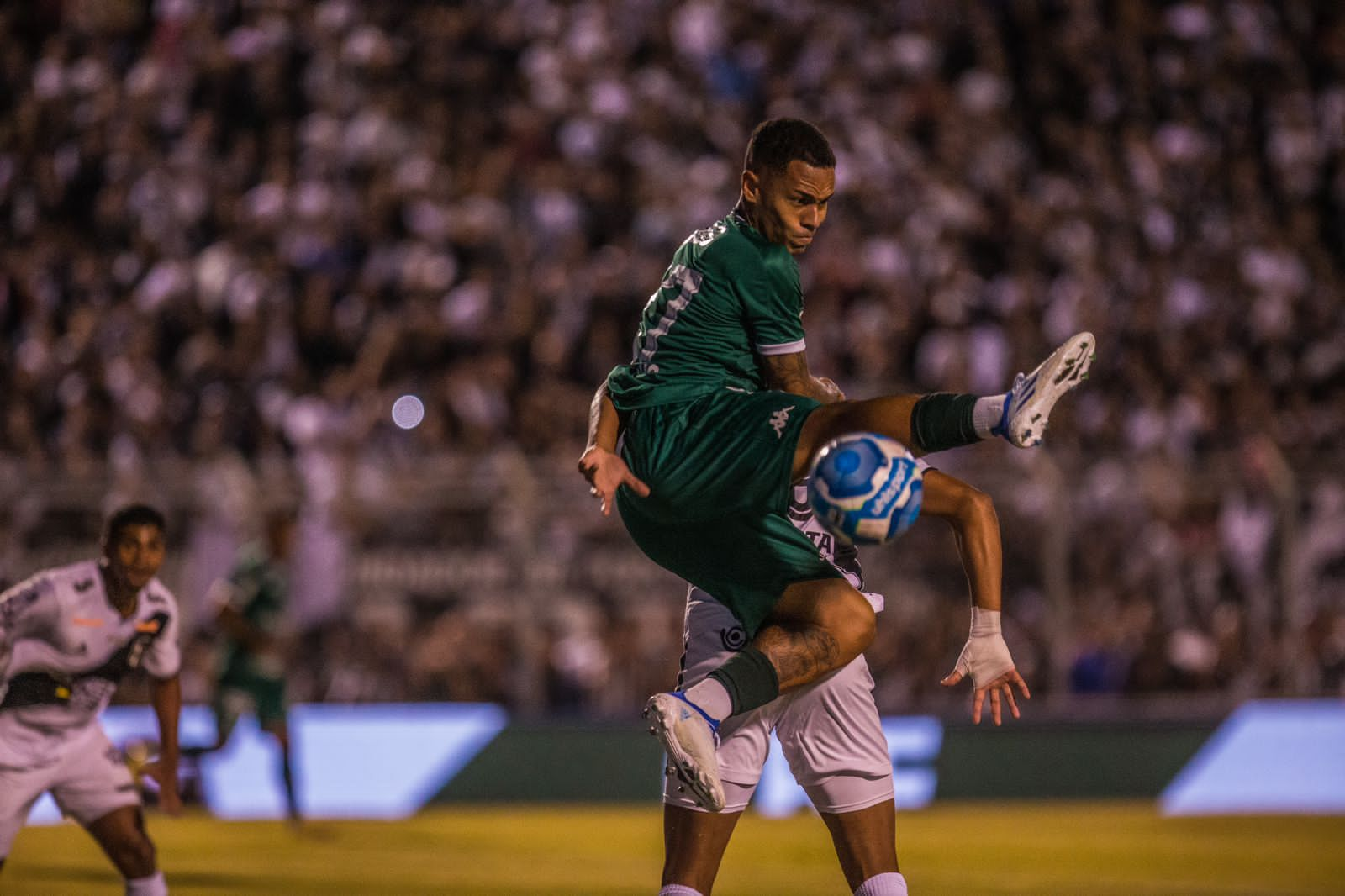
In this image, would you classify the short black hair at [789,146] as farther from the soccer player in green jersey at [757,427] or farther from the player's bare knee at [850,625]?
the player's bare knee at [850,625]

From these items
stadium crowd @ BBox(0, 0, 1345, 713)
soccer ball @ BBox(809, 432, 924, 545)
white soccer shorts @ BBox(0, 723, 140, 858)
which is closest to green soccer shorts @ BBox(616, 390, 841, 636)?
soccer ball @ BBox(809, 432, 924, 545)

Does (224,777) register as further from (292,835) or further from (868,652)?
(868,652)

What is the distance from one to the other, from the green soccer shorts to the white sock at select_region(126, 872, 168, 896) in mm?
3611

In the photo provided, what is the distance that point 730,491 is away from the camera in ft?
18.9

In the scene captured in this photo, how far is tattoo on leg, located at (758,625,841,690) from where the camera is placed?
5.67 m

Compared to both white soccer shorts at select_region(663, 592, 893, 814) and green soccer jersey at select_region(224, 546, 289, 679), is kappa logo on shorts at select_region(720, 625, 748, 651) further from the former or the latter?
green soccer jersey at select_region(224, 546, 289, 679)

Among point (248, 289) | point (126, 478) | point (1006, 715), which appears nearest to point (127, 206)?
point (248, 289)

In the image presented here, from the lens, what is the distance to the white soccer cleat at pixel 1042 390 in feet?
18.1

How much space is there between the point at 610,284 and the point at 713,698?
39.2ft

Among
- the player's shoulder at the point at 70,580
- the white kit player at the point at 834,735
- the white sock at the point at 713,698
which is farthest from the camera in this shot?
the player's shoulder at the point at 70,580

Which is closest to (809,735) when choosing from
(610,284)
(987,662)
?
(987,662)

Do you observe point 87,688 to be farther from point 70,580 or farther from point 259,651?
point 259,651

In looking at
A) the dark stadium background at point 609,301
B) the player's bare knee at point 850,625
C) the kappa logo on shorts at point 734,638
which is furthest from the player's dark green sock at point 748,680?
the dark stadium background at point 609,301

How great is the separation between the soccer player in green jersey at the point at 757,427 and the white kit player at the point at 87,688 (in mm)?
3283
